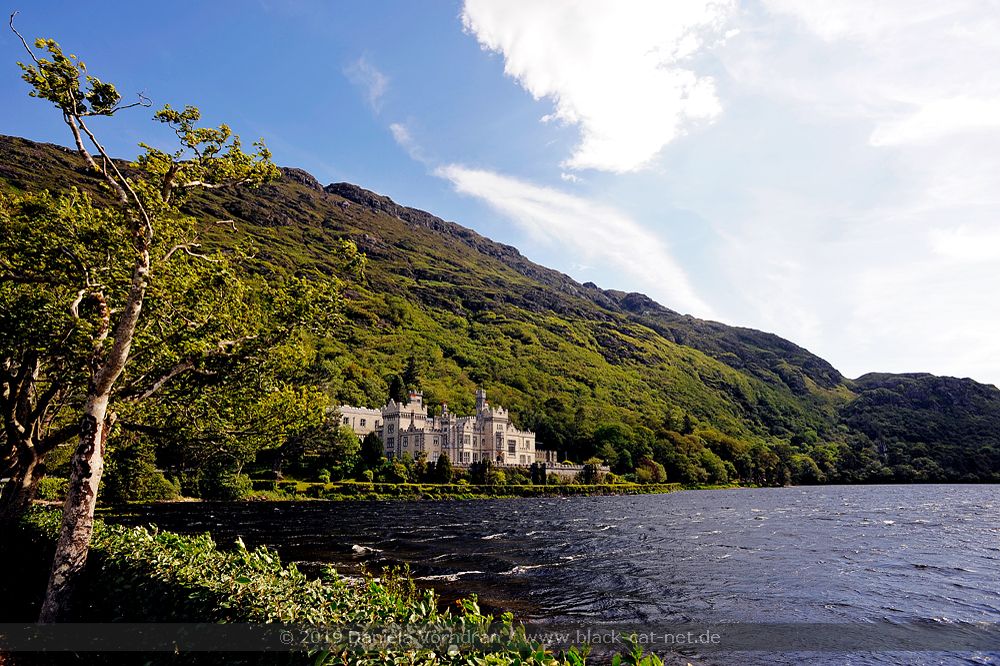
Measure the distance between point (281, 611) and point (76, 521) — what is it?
23.8ft

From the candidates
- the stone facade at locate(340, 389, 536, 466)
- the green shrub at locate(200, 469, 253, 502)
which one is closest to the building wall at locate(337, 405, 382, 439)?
the stone facade at locate(340, 389, 536, 466)

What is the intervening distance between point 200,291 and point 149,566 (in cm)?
1037

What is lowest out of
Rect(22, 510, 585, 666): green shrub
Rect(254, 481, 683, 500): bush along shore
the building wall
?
Rect(254, 481, 683, 500): bush along shore

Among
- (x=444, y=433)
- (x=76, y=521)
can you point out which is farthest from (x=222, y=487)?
(x=76, y=521)

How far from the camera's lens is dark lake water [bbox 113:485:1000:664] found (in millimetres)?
23375

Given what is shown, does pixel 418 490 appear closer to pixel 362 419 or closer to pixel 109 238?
pixel 362 419

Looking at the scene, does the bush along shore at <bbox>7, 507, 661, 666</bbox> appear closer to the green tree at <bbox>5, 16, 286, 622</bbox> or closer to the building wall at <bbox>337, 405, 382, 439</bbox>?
the green tree at <bbox>5, 16, 286, 622</bbox>

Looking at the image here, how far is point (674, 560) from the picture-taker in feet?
116

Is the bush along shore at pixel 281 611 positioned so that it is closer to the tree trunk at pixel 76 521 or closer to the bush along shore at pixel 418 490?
the tree trunk at pixel 76 521

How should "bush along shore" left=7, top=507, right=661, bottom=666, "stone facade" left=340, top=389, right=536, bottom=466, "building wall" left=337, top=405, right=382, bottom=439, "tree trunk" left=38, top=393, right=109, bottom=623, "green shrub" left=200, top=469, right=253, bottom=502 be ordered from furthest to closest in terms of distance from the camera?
1. "building wall" left=337, top=405, right=382, bottom=439
2. "stone facade" left=340, top=389, right=536, bottom=466
3. "green shrub" left=200, top=469, right=253, bottom=502
4. "tree trunk" left=38, top=393, right=109, bottom=623
5. "bush along shore" left=7, top=507, right=661, bottom=666

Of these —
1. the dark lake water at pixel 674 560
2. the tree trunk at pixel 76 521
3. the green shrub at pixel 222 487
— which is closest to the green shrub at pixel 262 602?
the tree trunk at pixel 76 521

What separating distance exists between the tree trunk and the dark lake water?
15381 mm

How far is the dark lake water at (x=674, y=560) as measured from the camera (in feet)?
76.7

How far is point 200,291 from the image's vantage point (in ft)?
58.5
